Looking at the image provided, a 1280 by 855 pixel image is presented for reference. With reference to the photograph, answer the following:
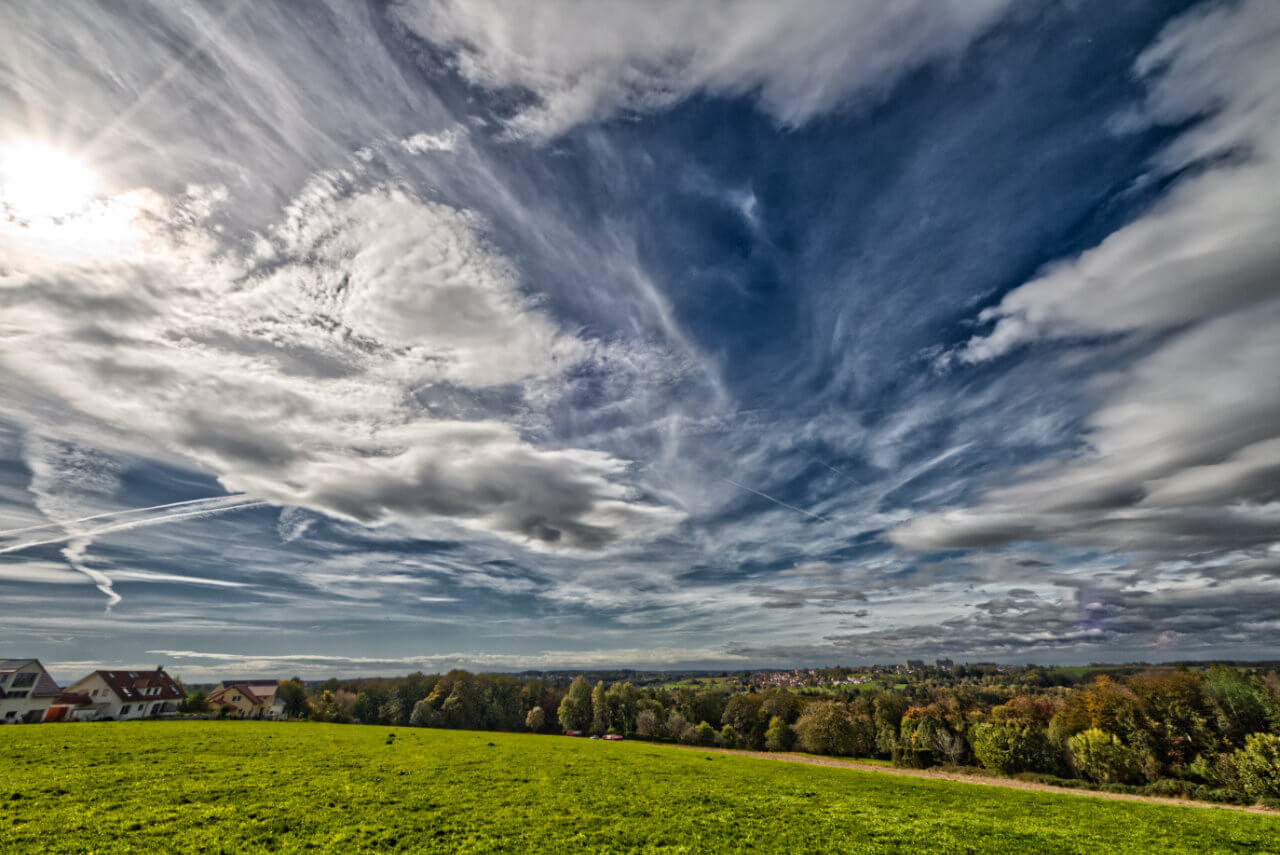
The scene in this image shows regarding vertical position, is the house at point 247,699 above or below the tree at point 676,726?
above

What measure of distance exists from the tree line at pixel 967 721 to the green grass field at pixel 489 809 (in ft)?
173

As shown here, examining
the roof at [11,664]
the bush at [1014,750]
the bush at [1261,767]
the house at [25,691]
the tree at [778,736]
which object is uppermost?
the roof at [11,664]

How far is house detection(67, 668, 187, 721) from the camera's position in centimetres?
9006

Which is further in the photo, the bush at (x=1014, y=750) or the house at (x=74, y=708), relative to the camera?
the house at (x=74, y=708)

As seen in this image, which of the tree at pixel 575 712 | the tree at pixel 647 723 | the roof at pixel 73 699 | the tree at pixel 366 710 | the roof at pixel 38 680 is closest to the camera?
the roof at pixel 38 680

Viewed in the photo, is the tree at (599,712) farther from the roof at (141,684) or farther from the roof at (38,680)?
the roof at (38,680)

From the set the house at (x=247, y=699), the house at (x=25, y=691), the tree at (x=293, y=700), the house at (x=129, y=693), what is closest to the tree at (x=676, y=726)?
the tree at (x=293, y=700)

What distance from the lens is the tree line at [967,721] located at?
69438mm

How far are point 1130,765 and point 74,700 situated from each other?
18016 cm

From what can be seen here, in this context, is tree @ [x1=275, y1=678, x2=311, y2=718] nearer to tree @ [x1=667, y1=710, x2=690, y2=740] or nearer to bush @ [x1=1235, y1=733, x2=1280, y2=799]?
tree @ [x1=667, y1=710, x2=690, y2=740]

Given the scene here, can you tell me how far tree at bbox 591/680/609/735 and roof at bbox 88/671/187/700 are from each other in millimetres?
95367

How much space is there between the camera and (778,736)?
347ft

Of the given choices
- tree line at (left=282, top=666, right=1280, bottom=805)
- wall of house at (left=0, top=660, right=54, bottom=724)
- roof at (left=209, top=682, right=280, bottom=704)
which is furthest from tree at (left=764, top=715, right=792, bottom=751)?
wall of house at (left=0, top=660, right=54, bottom=724)

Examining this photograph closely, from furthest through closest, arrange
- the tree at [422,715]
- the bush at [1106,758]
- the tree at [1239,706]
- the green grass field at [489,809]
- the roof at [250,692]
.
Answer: the tree at [422,715] → the roof at [250,692] → the bush at [1106,758] → the tree at [1239,706] → the green grass field at [489,809]
